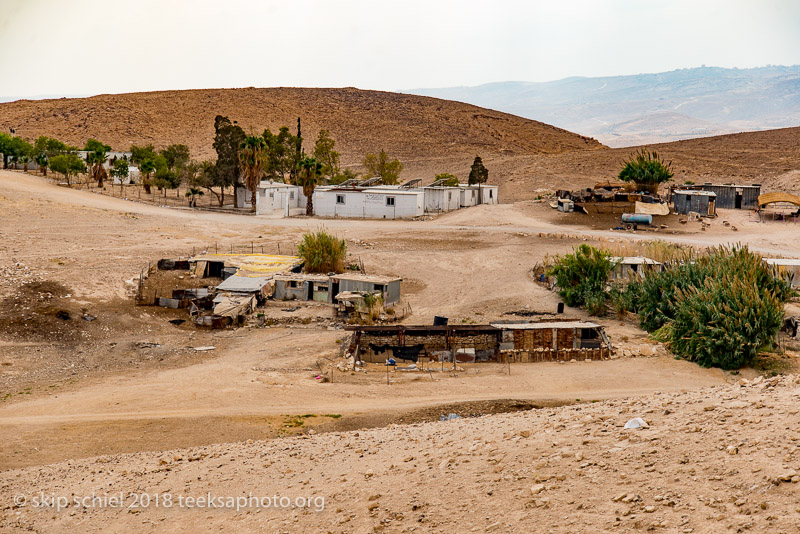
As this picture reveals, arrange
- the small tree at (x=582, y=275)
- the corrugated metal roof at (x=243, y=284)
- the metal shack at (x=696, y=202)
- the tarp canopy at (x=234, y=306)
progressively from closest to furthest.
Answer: the tarp canopy at (x=234, y=306)
the small tree at (x=582, y=275)
the corrugated metal roof at (x=243, y=284)
the metal shack at (x=696, y=202)

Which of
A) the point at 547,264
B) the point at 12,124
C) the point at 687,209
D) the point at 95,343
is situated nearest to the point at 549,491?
the point at 95,343

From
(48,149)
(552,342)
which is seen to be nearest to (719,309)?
(552,342)

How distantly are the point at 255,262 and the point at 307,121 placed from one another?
3404 inches

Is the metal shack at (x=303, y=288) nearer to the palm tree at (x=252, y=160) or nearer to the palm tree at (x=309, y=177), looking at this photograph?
the palm tree at (x=309, y=177)

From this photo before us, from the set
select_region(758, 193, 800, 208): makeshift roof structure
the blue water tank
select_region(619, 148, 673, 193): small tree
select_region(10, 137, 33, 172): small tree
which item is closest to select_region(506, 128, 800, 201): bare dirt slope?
select_region(619, 148, 673, 193): small tree

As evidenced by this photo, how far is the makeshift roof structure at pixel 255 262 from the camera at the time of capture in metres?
31.8

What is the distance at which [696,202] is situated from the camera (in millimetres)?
52062

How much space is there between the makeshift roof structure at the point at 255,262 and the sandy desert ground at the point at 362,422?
3.42m

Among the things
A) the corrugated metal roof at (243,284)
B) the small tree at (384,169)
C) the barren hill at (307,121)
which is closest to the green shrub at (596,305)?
the corrugated metal roof at (243,284)

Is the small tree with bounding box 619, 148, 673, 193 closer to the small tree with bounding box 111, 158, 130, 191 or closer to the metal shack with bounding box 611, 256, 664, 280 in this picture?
the metal shack with bounding box 611, 256, 664, 280

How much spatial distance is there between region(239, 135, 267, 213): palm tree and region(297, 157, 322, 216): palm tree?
294cm

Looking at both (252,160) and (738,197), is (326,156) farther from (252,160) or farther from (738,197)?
(738,197)

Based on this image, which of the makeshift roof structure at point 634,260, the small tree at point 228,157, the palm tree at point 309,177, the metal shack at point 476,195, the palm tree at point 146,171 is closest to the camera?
the makeshift roof structure at point 634,260

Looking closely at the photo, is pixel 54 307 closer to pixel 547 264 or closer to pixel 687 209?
pixel 547 264
